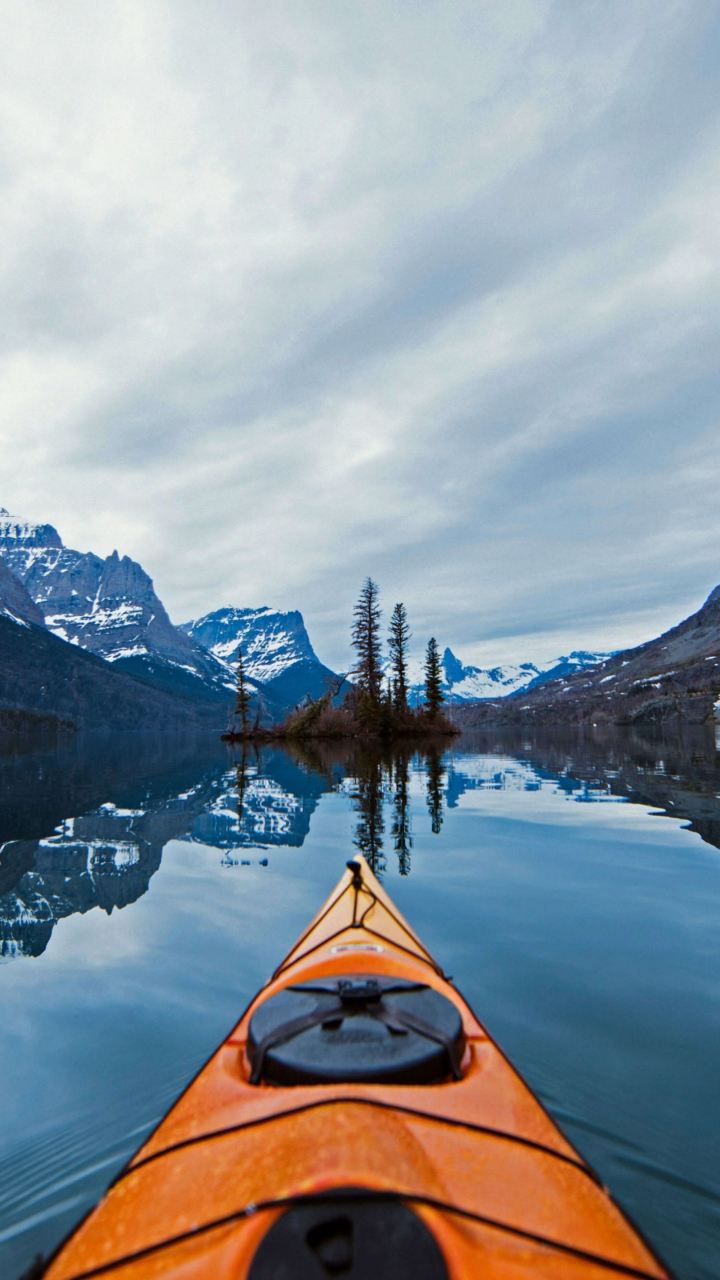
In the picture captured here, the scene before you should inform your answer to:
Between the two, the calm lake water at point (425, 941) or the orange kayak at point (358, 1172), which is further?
the calm lake water at point (425, 941)

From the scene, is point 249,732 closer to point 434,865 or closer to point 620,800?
point 620,800

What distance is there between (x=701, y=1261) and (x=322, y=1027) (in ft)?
6.21

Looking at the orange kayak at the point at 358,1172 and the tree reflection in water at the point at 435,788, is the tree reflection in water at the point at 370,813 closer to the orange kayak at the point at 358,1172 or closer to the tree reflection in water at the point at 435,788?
the tree reflection in water at the point at 435,788

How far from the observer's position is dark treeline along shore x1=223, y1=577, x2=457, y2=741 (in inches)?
→ 1900

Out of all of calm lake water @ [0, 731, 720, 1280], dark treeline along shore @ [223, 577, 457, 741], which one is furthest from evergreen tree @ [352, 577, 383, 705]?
calm lake water @ [0, 731, 720, 1280]

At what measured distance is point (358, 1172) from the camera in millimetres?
1806

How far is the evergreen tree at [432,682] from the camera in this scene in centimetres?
5556

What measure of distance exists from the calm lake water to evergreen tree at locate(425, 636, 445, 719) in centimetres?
4031

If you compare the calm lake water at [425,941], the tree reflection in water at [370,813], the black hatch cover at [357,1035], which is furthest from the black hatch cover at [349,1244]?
the tree reflection in water at [370,813]

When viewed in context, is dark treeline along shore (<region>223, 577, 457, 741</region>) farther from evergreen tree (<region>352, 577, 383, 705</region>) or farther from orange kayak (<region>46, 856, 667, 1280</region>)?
orange kayak (<region>46, 856, 667, 1280</region>)

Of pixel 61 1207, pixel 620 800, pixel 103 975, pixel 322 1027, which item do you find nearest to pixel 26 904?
pixel 103 975

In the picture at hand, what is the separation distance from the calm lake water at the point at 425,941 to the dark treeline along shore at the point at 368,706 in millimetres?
33061

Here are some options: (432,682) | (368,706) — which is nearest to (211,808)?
(368,706)

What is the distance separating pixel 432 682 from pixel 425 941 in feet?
168
